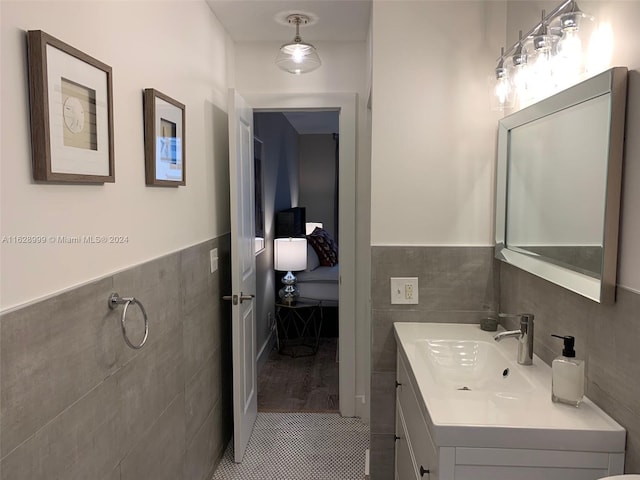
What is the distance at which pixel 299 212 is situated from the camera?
19.7ft

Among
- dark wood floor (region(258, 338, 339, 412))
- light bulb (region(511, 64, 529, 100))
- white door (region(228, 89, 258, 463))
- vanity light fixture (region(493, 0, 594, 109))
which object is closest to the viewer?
vanity light fixture (region(493, 0, 594, 109))

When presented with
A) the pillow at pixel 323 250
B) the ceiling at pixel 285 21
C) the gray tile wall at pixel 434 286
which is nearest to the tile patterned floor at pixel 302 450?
the gray tile wall at pixel 434 286

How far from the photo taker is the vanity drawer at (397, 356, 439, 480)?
135 centimetres

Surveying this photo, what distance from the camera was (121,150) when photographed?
151 centimetres

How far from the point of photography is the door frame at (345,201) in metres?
2.95

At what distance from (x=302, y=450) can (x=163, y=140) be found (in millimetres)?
1935

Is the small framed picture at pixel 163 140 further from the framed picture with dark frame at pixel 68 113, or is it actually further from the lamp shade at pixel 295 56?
the lamp shade at pixel 295 56

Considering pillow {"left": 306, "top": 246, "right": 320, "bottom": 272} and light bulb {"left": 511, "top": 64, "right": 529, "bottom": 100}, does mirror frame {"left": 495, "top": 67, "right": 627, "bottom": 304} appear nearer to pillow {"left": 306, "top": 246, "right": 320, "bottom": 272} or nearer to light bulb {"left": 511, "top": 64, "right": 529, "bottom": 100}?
light bulb {"left": 511, "top": 64, "right": 529, "bottom": 100}

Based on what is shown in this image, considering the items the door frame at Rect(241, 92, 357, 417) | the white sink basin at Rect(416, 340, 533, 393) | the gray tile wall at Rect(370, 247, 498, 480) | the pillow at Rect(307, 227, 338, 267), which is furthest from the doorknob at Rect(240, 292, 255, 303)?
the pillow at Rect(307, 227, 338, 267)

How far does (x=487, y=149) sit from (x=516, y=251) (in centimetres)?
50

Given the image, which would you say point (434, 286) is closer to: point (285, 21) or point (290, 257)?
point (285, 21)

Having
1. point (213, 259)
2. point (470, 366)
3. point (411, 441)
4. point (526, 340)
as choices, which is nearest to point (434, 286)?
point (470, 366)

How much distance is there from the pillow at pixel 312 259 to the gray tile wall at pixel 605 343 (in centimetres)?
339

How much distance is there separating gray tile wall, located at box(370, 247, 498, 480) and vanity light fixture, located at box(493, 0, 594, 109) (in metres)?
0.72
